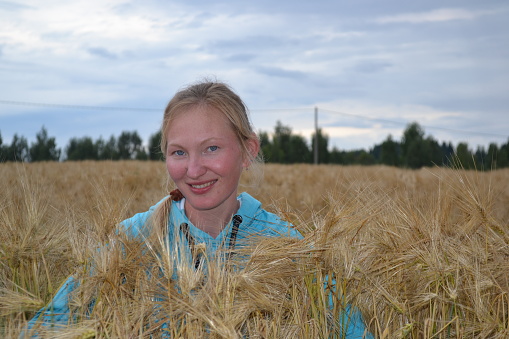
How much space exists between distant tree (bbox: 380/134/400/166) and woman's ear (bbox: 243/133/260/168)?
5523 cm

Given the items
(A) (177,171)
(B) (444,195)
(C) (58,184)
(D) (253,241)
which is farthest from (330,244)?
(C) (58,184)

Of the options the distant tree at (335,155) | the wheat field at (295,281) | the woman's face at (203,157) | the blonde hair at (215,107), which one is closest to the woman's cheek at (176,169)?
the woman's face at (203,157)

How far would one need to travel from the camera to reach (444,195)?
7.36ft

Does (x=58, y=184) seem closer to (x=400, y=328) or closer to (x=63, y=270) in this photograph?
(x=63, y=270)

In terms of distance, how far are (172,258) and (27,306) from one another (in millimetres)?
535

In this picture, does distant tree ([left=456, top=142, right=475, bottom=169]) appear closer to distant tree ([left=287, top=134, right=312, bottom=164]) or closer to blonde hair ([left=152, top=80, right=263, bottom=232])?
blonde hair ([left=152, top=80, right=263, bottom=232])

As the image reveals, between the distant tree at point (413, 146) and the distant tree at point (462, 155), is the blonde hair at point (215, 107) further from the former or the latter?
the distant tree at point (413, 146)

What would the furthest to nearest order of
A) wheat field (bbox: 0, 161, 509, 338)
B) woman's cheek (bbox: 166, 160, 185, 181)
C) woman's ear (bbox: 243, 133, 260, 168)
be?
woman's ear (bbox: 243, 133, 260, 168) < woman's cheek (bbox: 166, 160, 185, 181) < wheat field (bbox: 0, 161, 509, 338)

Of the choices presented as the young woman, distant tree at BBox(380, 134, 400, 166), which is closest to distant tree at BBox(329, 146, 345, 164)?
distant tree at BBox(380, 134, 400, 166)

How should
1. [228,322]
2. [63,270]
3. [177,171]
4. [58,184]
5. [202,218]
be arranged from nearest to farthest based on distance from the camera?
[228,322], [63,270], [177,171], [202,218], [58,184]

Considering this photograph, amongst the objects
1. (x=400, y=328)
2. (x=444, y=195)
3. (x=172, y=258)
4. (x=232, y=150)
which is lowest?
(x=400, y=328)

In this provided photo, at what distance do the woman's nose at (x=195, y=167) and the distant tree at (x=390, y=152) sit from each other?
183 feet

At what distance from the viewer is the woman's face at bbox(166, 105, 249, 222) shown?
7.78ft

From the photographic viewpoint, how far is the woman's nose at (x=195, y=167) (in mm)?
2324
